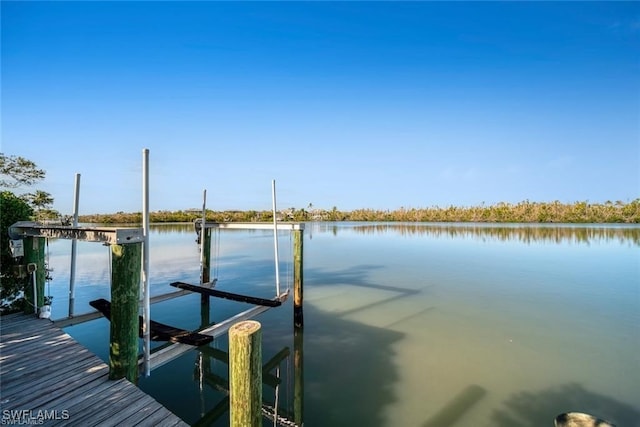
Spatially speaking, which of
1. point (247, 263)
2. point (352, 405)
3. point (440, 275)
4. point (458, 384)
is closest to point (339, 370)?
point (352, 405)

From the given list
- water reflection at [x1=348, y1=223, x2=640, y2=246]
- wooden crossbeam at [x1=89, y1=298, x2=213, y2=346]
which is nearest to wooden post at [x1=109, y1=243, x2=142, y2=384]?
wooden crossbeam at [x1=89, y1=298, x2=213, y2=346]

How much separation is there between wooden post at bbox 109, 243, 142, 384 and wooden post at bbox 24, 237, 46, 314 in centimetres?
303

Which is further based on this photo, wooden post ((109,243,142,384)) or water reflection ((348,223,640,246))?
water reflection ((348,223,640,246))

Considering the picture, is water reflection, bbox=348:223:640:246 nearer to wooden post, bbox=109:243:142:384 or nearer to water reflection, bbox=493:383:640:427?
water reflection, bbox=493:383:640:427

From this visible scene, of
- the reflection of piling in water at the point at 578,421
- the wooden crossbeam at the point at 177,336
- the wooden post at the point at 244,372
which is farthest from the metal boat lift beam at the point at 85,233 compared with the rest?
the reflection of piling in water at the point at 578,421

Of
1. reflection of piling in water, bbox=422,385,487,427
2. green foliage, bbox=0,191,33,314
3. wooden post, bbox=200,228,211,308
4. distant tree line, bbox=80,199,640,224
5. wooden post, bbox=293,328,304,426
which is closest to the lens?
reflection of piling in water, bbox=422,385,487,427

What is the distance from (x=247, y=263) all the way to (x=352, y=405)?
38.3ft

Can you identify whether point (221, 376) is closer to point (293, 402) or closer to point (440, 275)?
point (293, 402)

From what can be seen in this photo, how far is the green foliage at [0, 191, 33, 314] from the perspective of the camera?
17.3ft

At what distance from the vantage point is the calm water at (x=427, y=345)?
409cm

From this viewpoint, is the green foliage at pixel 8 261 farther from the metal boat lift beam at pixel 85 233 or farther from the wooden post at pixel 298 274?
the wooden post at pixel 298 274

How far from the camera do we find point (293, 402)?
13.8 ft

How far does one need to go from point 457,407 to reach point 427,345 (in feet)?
6.62

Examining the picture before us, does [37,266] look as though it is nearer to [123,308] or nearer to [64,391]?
[64,391]
